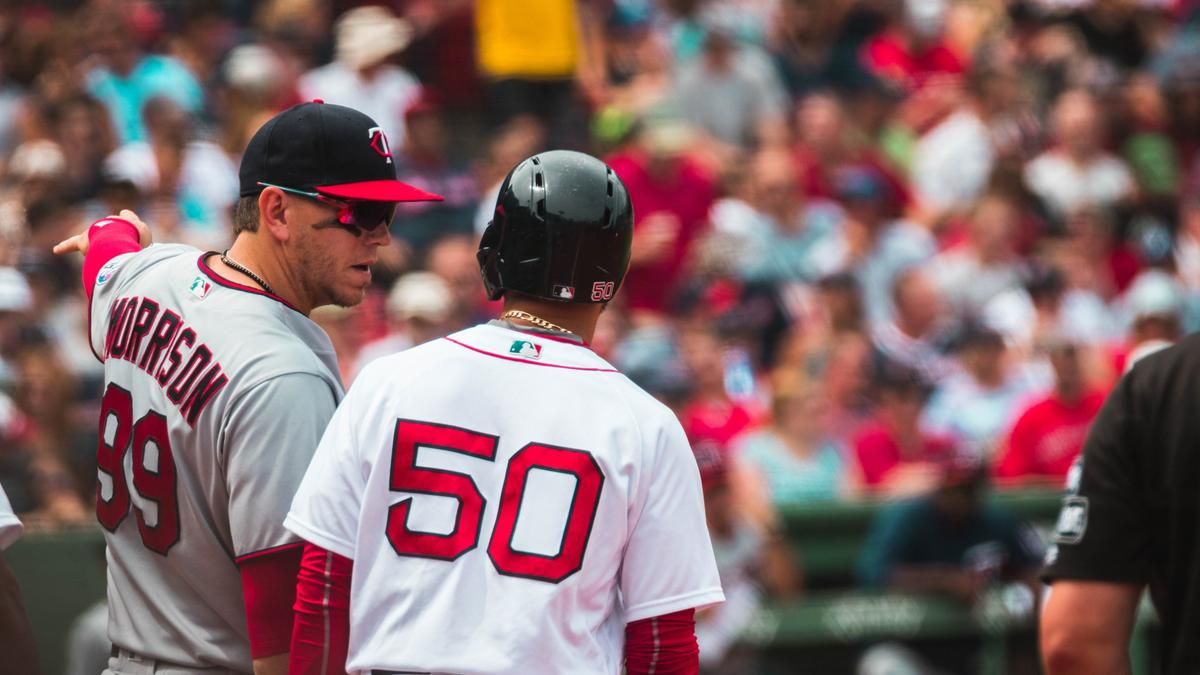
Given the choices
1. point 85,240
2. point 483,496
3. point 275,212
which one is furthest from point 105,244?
point 483,496

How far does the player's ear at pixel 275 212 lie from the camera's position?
140 inches

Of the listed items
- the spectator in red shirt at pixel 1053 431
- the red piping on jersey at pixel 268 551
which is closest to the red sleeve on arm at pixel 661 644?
the red piping on jersey at pixel 268 551

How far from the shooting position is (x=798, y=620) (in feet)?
27.0

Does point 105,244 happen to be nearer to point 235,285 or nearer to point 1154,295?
point 235,285

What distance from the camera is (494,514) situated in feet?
10.2

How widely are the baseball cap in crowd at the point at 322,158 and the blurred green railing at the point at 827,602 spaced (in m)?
4.79

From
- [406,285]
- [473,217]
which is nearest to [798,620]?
[406,285]

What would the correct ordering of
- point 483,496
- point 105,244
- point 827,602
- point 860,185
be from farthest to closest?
1. point 860,185
2. point 827,602
3. point 105,244
4. point 483,496

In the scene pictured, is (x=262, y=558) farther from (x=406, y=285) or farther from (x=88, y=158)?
(x=88, y=158)

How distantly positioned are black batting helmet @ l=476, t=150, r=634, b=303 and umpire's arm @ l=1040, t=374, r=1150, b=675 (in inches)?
37.7

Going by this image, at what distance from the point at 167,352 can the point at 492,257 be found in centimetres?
71

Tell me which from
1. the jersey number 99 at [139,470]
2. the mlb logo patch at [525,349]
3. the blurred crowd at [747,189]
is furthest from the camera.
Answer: the blurred crowd at [747,189]

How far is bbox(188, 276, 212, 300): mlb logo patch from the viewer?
3580 millimetres

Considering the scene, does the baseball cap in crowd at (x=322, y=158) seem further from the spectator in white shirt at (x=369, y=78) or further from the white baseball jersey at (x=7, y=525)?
the spectator in white shirt at (x=369, y=78)
